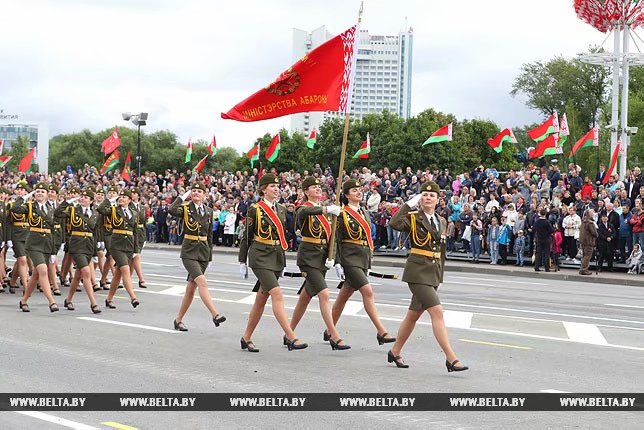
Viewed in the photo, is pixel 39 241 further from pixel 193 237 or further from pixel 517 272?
pixel 517 272

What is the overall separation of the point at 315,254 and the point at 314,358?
1.29 m

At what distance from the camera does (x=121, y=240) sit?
50.9ft

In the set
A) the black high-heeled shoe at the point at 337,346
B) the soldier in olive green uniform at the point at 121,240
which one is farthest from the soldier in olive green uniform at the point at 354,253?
the soldier in olive green uniform at the point at 121,240

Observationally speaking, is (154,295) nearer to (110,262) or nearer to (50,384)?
(110,262)

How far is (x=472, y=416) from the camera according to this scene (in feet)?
26.3

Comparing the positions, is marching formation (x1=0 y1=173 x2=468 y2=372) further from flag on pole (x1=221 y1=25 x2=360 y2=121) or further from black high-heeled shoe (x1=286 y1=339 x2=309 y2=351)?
flag on pole (x1=221 y1=25 x2=360 y2=121)

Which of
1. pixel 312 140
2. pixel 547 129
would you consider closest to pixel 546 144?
pixel 547 129

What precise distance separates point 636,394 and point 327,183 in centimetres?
2622

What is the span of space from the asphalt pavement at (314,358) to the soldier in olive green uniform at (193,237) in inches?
22.1

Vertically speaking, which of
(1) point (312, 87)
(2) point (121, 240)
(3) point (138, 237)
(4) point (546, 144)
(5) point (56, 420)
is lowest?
(5) point (56, 420)

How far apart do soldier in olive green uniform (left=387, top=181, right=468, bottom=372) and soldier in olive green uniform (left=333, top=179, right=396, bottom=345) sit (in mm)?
1200

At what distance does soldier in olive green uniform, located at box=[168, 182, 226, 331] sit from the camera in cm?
1273

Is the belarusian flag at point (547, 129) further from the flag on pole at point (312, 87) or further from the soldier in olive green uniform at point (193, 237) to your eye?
the soldier in olive green uniform at point (193, 237)

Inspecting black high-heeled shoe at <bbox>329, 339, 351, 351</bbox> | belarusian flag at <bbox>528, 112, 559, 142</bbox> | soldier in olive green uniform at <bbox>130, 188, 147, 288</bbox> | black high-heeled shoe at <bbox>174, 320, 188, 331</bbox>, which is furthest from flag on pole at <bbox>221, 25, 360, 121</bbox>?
belarusian flag at <bbox>528, 112, 559, 142</bbox>
